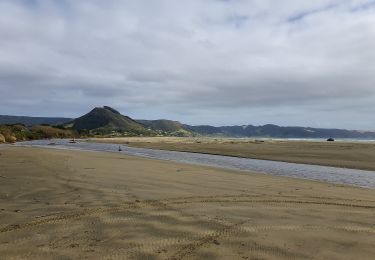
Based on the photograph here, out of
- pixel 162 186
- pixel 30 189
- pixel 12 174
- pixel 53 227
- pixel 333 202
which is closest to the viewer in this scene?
pixel 53 227

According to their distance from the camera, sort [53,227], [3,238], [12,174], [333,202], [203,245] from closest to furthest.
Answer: [203,245], [3,238], [53,227], [333,202], [12,174]

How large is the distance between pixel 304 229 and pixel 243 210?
206 cm

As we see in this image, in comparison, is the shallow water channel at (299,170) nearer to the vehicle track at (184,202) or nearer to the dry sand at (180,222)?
the dry sand at (180,222)

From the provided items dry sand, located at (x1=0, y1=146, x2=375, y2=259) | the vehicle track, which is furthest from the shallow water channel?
the vehicle track

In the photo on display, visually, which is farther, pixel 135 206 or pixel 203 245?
pixel 135 206

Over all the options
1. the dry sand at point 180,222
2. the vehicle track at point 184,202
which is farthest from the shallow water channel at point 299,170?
the vehicle track at point 184,202

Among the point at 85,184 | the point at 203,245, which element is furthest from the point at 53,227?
the point at 85,184

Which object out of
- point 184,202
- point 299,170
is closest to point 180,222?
point 184,202

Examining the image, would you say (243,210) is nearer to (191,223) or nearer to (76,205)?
(191,223)

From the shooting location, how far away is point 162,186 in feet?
48.6

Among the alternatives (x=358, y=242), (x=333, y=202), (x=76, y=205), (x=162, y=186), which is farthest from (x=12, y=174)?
(x=358, y=242)

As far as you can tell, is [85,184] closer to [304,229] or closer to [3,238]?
[3,238]

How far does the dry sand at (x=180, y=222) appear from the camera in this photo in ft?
23.0

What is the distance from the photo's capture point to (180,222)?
8.96 meters
